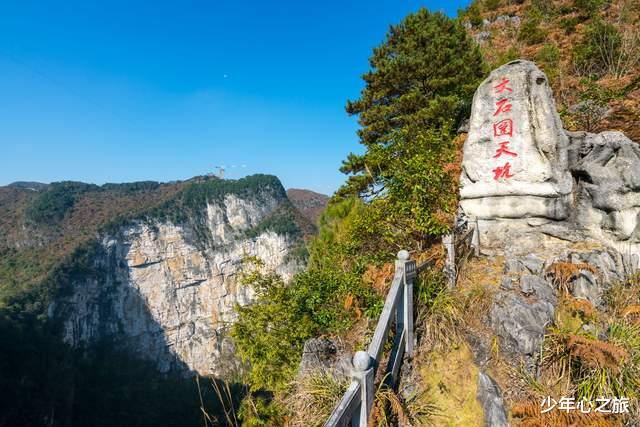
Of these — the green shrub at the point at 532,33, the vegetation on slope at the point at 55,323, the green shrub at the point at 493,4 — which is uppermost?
the green shrub at the point at 493,4

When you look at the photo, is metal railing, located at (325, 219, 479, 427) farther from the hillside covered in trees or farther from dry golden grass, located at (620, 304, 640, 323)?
dry golden grass, located at (620, 304, 640, 323)

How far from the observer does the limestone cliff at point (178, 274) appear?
56938 mm

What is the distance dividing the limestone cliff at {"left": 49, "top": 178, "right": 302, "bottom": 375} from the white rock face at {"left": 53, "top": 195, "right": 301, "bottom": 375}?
0.57 feet

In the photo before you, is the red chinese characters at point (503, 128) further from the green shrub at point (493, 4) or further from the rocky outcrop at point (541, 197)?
the green shrub at point (493, 4)

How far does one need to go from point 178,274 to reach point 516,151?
72.6m

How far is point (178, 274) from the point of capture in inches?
2697

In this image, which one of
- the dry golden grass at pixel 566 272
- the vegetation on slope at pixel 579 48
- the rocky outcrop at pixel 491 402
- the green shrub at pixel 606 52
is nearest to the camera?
the rocky outcrop at pixel 491 402

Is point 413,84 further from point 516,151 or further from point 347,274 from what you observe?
point 347,274

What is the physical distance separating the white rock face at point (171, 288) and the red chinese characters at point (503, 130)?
52.9 metres

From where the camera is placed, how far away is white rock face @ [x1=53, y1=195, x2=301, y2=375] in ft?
187

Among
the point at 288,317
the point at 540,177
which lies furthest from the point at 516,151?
the point at 288,317

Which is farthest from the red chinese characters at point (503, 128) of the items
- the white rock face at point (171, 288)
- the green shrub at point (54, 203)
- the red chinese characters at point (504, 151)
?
the green shrub at point (54, 203)

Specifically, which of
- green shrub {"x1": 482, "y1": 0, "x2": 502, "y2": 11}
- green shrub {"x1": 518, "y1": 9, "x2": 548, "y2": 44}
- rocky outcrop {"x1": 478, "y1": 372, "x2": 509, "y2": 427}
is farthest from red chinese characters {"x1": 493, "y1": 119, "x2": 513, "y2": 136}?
green shrub {"x1": 482, "y1": 0, "x2": 502, "y2": 11}

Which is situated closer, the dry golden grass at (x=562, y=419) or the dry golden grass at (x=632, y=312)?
the dry golden grass at (x=562, y=419)
